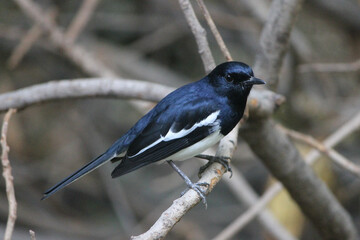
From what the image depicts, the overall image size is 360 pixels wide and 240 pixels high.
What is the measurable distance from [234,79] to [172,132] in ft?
1.55

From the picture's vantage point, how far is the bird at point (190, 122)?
2.90 meters

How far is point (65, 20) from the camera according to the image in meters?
5.60

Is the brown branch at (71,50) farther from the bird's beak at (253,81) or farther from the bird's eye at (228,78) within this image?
the bird's beak at (253,81)

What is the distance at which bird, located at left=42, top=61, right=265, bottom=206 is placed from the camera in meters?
2.90

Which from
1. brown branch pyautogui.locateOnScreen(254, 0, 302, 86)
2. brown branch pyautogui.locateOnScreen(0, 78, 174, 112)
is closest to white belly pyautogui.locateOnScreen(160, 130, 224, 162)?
brown branch pyautogui.locateOnScreen(0, 78, 174, 112)

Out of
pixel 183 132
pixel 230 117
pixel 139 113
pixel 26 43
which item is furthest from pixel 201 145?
pixel 139 113

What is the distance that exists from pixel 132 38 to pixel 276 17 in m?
2.79

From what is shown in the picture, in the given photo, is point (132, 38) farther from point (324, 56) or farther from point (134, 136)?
point (134, 136)

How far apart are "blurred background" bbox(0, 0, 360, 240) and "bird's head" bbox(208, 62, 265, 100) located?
6.61 feet

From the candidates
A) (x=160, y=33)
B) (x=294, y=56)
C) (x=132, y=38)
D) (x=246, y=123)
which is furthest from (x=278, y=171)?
(x=132, y=38)

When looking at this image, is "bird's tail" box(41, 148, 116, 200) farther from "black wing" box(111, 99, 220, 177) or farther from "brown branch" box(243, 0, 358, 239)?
"brown branch" box(243, 0, 358, 239)

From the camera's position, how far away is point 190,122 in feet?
9.80

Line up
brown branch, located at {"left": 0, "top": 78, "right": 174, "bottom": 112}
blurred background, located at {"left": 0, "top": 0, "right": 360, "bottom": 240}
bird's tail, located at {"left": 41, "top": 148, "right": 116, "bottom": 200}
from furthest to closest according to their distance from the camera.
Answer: blurred background, located at {"left": 0, "top": 0, "right": 360, "bottom": 240}
brown branch, located at {"left": 0, "top": 78, "right": 174, "bottom": 112}
bird's tail, located at {"left": 41, "top": 148, "right": 116, "bottom": 200}

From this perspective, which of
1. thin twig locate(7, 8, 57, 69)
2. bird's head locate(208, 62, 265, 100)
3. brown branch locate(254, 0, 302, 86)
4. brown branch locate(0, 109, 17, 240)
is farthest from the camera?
thin twig locate(7, 8, 57, 69)
